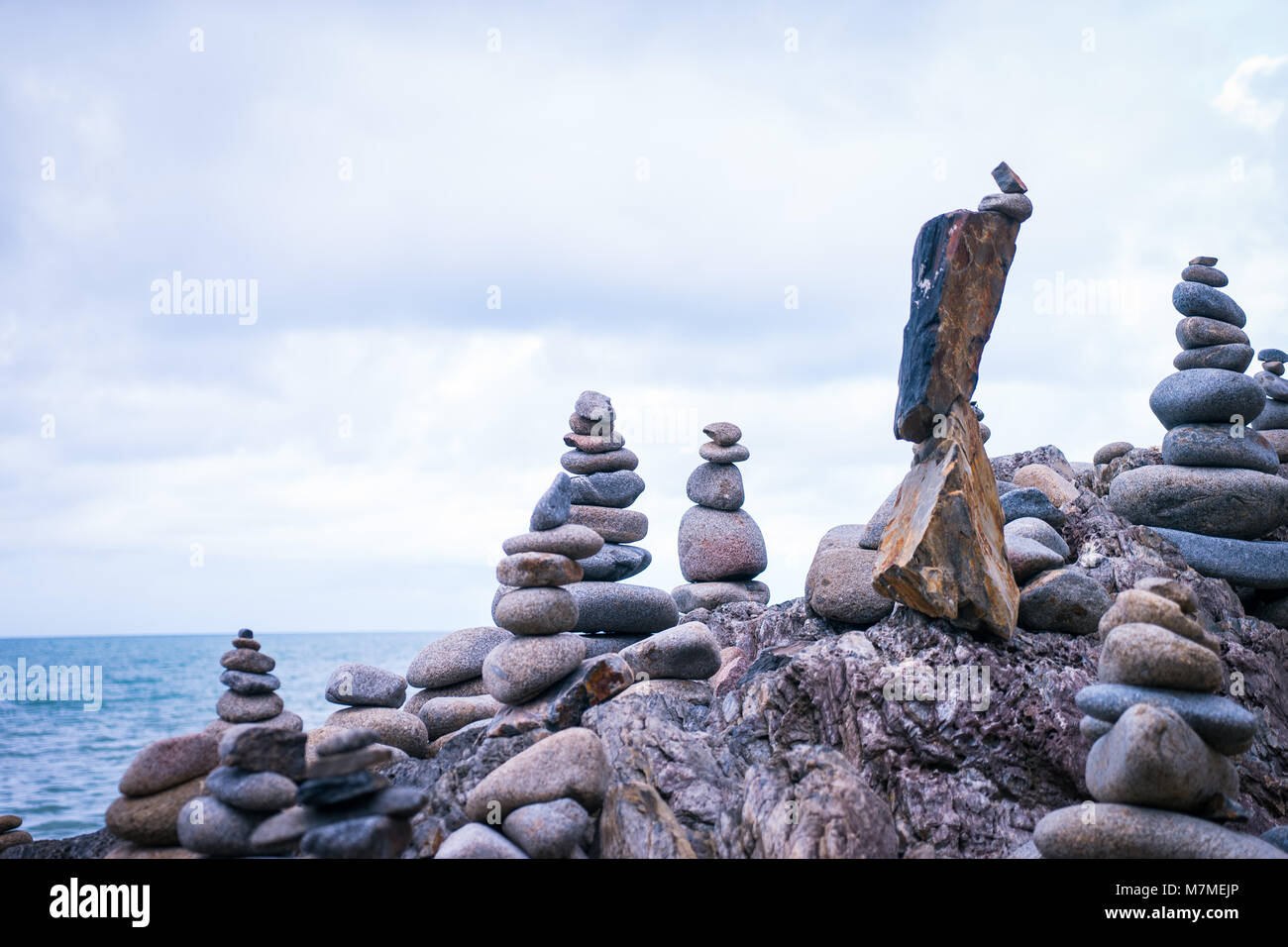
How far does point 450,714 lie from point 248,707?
9.04ft

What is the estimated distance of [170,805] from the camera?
5.55 m

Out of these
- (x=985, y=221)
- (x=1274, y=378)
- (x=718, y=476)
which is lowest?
(x=718, y=476)

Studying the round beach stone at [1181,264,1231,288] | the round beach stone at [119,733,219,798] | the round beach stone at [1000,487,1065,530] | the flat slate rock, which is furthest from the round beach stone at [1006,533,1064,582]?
the round beach stone at [119,733,219,798]

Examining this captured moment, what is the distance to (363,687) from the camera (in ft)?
29.5

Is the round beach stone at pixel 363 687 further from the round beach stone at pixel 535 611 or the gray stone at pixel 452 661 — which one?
the round beach stone at pixel 535 611

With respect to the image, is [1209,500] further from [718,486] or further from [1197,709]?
Result: [718,486]

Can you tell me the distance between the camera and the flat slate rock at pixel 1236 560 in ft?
28.5

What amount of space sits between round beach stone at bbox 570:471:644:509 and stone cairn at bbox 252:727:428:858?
6.76 m

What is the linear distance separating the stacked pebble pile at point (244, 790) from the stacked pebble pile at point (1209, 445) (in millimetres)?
7715

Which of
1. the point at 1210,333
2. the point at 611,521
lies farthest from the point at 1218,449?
the point at 611,521
